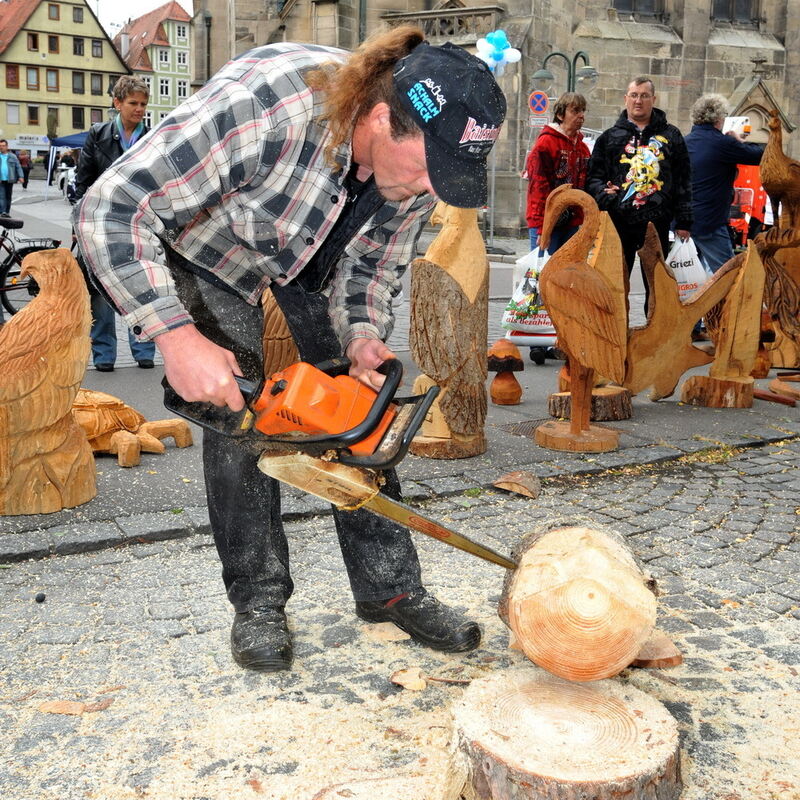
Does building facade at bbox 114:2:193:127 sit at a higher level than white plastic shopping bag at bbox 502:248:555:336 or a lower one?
higher

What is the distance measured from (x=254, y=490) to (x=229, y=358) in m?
0.59

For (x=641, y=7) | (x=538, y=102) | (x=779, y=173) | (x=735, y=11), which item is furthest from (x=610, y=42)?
(x=779, y=173)

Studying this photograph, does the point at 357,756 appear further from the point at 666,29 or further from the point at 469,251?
the point at 666,29

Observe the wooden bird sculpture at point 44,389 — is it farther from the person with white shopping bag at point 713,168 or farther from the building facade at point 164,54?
the building facade at point 164,54

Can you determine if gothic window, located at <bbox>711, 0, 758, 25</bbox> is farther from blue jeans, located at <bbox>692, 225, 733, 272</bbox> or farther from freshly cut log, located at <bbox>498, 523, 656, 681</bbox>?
freshly cut log, located at <bbox>498, 523, 656, 681</bbox>

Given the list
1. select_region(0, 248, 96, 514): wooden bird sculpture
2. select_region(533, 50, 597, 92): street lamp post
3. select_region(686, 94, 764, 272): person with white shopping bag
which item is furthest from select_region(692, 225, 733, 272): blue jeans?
select_region(533, 50, 597, 92): street lamp post

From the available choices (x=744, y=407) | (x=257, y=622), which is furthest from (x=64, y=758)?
(x=744, y=407)

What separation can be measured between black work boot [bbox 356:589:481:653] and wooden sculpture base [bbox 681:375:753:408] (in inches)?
148

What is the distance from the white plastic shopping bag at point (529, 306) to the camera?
6.14 metres

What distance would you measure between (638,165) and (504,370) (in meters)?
1.84

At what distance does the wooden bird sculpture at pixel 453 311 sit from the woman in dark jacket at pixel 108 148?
2.61 meters

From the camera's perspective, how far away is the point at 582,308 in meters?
4.60

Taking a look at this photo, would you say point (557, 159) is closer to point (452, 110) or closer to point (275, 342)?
point (275, 342)

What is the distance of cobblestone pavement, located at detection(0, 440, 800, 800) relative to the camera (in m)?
2.17
